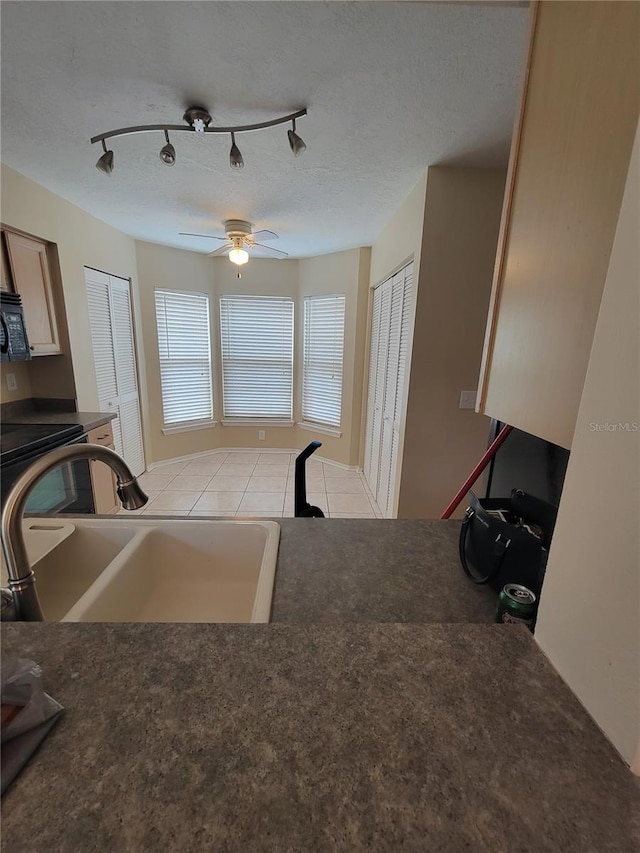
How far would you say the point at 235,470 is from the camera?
4242mm

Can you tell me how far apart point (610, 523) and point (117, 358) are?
4.02m

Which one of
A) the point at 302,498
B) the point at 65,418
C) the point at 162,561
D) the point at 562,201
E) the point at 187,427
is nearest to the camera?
the point at 562,201

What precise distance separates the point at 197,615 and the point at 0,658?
64 centimetres

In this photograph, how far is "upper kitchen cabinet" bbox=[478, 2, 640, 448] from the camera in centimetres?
51

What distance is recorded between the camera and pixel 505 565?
85 cm

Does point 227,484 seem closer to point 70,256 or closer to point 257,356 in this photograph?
point 257,356

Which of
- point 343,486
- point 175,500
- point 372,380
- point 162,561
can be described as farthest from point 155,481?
point 162,561

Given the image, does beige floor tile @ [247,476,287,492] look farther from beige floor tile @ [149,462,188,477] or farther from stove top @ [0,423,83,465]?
stove top @ [0,423,83,465]

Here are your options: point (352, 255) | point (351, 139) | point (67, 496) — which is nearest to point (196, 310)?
point (352, 255)

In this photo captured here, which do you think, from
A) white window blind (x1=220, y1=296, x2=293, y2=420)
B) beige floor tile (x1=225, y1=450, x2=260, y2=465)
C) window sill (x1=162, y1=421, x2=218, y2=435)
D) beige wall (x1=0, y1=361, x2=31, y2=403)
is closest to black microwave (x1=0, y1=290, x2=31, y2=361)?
beige wall (x1=0, y1=361, x2=31, y2=403)

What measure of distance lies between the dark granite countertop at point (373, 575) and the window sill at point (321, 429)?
3.15 metres

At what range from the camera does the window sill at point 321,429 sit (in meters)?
4.38

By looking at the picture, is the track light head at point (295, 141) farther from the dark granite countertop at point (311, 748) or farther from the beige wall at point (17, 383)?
the beige wall at point (17, 383)

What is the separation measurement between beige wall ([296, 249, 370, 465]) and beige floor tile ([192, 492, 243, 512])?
1427 mm
